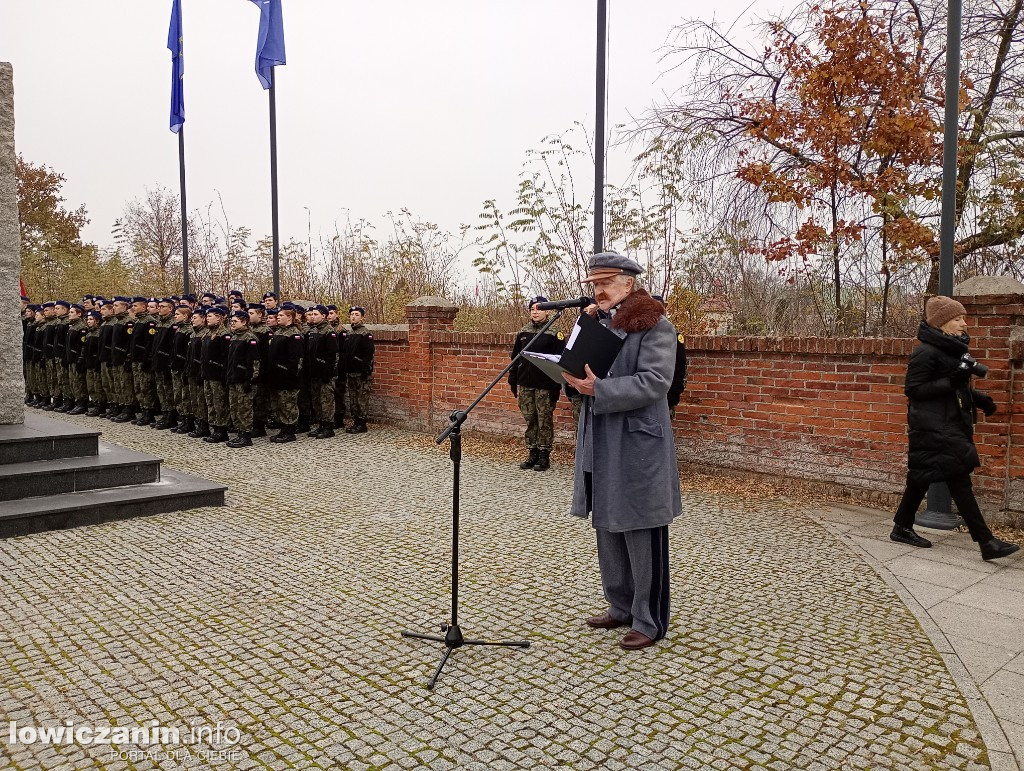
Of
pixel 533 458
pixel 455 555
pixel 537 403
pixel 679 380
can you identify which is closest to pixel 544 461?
pixel 533 458

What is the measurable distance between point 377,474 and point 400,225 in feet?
33.6

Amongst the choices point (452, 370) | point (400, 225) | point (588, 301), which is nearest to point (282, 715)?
point (588, 301)

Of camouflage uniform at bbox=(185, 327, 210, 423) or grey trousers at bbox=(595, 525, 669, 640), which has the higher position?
camouflage uniform at bbox=(185, 327, 210, 423)

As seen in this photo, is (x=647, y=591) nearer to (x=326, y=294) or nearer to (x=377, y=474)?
(x=377, y=474)

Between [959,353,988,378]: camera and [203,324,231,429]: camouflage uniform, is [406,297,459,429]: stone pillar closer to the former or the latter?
[203,324,231,429]: camouflage uniform

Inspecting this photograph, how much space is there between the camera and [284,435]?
11.5 metres

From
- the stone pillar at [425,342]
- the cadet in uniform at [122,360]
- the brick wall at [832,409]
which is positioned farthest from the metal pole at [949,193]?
the cadet in uniform at [122,360]

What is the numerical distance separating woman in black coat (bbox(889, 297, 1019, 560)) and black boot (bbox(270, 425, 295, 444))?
8260 mm

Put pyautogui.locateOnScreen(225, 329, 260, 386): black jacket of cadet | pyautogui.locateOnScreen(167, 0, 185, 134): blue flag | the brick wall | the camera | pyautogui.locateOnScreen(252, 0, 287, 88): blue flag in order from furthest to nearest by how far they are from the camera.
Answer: pyautogui.locateOnScreen(167, 0, 185, 134): blue flag, pyautogui.locateOnScreen(252, 0, 287, 88): blue flag, pyautogui.locateOnScreen(225, 329, 260, 386): black jacket of cadet, the brick wall, the camera

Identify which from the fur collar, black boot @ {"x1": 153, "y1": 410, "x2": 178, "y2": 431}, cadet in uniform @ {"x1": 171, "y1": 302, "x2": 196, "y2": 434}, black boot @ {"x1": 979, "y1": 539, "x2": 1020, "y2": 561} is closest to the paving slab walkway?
black boot @ {"x1": 979, "y1": 539, "x2": 1020, "y2": 561}

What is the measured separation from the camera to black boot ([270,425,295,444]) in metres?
11.4

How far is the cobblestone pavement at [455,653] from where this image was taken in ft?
10.4

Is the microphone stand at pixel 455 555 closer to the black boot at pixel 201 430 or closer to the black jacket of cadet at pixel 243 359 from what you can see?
the black jacket of cadet at pixel 243 359

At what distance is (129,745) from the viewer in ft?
10.4
